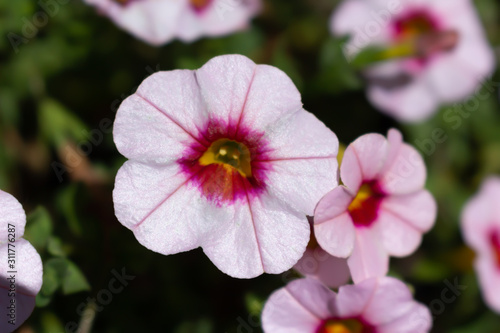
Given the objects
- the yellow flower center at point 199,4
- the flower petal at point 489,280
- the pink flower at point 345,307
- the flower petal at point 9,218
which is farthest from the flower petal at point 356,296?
the yellow flower center at point 199,4

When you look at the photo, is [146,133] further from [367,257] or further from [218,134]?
[367,257]

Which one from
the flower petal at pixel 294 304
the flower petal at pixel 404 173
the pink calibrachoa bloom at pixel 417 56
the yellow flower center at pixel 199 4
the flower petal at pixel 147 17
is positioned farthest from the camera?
the pink calibrachoa bloom at pixel 417 56

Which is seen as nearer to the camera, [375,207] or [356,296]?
[356,296]

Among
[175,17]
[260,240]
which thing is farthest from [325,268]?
[175,17]

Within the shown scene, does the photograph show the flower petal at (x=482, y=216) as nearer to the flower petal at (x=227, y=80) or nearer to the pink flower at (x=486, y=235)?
the pink flower at (x=486, y=235)

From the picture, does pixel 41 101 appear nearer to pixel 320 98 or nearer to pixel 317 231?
pixel 320 98

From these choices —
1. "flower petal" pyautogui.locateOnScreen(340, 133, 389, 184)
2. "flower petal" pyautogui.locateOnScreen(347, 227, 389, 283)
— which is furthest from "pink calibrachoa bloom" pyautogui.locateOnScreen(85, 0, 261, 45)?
"flower petal" pyautogui.locateOnScreen(347, 227, 389, 283)
